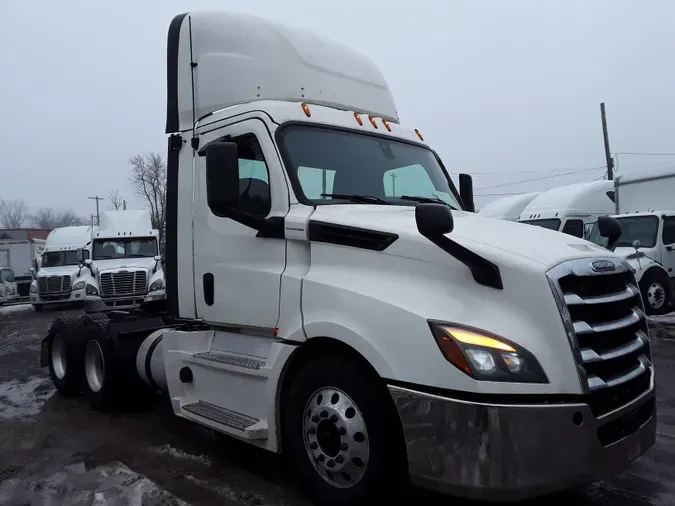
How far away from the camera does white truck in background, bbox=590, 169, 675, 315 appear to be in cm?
1186

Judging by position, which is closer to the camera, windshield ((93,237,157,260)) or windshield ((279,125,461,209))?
windshield ((279,125,461,209))

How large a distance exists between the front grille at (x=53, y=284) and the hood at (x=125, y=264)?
4.31 metres

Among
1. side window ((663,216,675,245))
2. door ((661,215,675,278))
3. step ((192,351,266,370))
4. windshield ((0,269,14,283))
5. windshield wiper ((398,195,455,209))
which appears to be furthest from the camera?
windshield ((0,269,14,283))

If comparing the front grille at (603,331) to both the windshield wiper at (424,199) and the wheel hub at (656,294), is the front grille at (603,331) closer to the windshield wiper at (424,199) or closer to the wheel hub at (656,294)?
the windshield wiper at (424,199)

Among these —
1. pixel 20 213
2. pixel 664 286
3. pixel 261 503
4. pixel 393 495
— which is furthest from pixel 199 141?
pixel 20 213

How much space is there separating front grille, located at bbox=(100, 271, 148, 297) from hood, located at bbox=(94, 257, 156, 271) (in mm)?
214

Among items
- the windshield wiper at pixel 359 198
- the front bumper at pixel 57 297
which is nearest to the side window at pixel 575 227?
the windshield wiper at pixel 359 198

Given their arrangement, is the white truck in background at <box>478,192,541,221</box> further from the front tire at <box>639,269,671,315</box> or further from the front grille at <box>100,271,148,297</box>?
the front grille at <box>100,271,148,297</box>

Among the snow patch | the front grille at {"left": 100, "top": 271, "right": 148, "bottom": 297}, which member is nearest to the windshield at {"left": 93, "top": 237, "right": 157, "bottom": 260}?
the front grille at {"left": 100, "top": 271, "right": 148, "bottom": 297}

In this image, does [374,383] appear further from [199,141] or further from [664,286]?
[664,286]

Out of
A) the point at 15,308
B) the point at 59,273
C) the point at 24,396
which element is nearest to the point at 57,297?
the point at 59,273

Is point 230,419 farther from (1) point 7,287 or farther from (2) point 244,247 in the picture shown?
(1) point 7,287

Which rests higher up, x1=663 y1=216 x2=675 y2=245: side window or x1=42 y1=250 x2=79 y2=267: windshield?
x1=663 y1=216 x2=675 y2=245: side window

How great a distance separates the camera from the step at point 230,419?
4.04m
